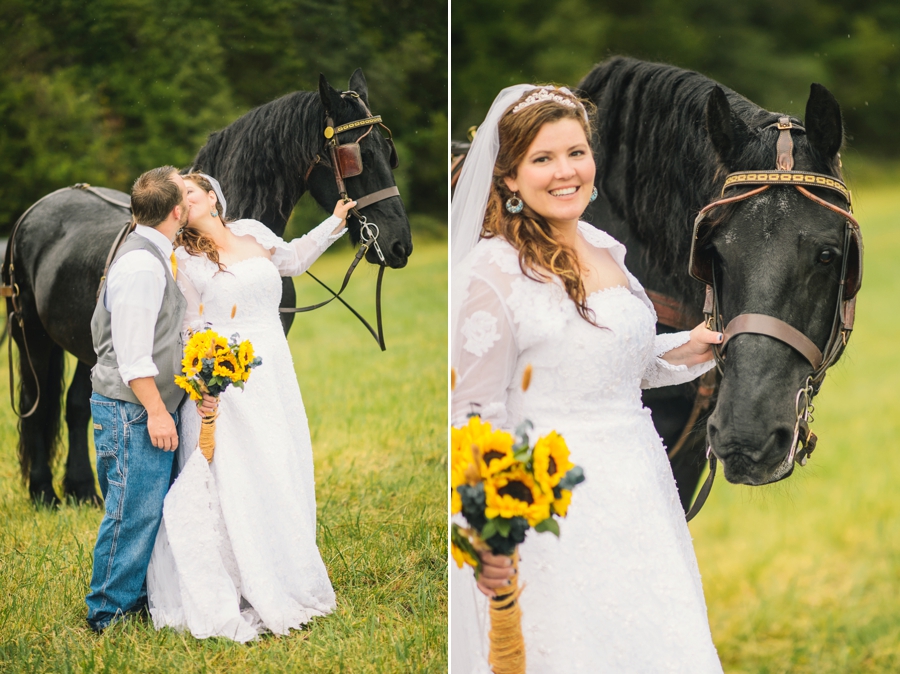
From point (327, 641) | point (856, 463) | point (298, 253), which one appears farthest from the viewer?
point (856, 463)

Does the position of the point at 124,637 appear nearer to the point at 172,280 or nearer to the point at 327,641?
the point at 327,641

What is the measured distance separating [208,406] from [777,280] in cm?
160

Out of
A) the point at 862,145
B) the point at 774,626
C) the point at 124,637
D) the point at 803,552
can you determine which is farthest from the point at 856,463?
the point at 124,637

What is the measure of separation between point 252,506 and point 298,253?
2.60 feet

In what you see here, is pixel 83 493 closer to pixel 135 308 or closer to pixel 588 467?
pixel 135 308

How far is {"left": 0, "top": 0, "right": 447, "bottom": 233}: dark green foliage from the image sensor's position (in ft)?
9.63

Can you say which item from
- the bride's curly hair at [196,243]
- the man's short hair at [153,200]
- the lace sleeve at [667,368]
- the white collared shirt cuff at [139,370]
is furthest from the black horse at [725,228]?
the white collared shirt cuff at [139,370]

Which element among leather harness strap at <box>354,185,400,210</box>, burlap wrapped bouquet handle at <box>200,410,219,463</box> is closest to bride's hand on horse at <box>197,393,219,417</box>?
burlap wrapped bouquet handle at <box>200,410,219,463</box>

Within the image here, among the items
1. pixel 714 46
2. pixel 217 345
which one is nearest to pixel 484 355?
pixel 217 345

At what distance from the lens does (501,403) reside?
1.95 metres

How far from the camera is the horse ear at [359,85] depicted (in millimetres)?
2682

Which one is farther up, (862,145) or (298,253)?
(298,253)

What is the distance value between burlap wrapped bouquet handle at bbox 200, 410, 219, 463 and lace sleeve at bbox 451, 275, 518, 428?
0.84 metres

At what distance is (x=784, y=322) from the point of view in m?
1.99
